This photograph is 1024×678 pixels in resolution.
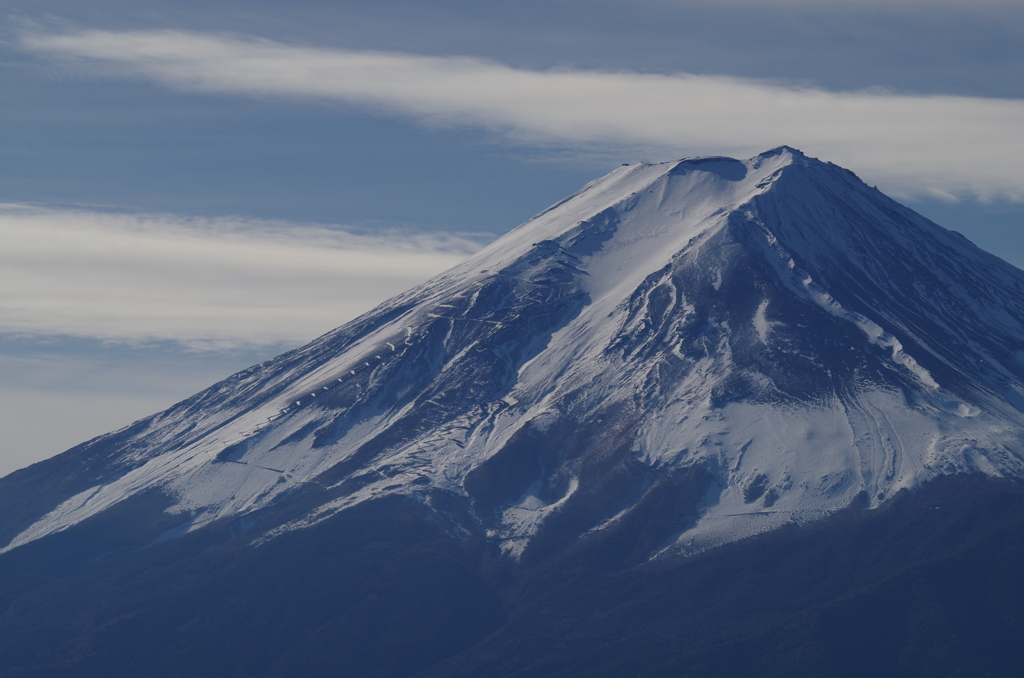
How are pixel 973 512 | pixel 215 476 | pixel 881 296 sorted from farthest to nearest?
pixel 881 296
pixel 215 476
pixel 973 512

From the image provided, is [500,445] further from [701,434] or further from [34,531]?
[34,531]

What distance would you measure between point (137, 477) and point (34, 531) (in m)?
14.3

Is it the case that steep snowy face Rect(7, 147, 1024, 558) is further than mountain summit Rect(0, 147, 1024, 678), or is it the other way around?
steep snowy face Rect(7, 147, 1024, 558)

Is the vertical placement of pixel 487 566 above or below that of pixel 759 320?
below

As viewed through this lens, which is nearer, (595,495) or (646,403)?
(595,495)

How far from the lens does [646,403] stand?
160 meters

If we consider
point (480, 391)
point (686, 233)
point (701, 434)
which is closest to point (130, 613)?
point (480, 391)

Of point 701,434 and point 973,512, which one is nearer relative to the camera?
point 973,512

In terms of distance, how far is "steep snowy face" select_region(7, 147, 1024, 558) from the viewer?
14575 cm

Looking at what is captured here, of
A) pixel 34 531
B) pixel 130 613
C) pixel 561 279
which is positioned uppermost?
pixel 561 279

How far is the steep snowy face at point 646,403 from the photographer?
146 metres

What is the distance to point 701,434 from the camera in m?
152

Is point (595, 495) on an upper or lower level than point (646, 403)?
lower

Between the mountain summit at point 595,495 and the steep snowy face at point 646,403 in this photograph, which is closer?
the mountain summit at point 595,495
